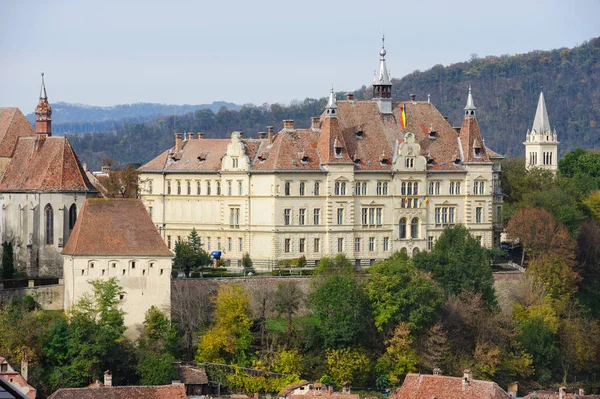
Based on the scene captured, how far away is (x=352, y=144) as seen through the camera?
111875mm

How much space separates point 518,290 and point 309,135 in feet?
56.6

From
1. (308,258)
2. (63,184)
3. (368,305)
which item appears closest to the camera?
(368,305)

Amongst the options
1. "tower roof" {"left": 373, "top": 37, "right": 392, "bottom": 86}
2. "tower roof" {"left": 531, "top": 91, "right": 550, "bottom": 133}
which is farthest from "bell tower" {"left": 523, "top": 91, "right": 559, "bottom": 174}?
"tower roof" {"left": 373, "top": 37, "right": 392, "bottom": 86}

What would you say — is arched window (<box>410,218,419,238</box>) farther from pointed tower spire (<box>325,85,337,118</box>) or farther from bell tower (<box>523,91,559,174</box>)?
bell tower (<box>523,91,559,174</box>)

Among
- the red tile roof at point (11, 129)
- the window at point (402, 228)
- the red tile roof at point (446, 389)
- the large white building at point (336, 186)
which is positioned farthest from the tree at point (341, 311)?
the red tile roof at point (11, 129)

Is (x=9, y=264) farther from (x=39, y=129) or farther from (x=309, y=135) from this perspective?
(x=309, y=135)

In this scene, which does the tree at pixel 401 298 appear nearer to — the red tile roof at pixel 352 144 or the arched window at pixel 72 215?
the red tile roof at pixel 352 144

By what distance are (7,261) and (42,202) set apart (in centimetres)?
478

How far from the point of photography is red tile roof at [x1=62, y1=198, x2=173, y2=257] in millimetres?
92250

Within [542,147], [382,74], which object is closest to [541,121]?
[542,147]

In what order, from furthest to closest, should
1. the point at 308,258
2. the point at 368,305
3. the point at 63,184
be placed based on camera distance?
the point at 308,258
the point at 63,184
the point at 368,305

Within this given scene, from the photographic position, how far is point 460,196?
11462 cm

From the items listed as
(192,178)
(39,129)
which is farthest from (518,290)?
(39,129)

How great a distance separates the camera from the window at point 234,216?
111 meters
